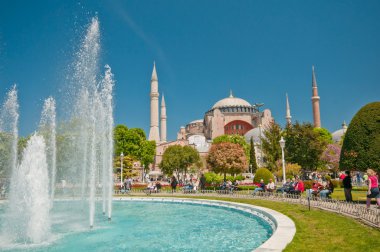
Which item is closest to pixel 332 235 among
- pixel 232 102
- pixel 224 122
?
pixel 224 122

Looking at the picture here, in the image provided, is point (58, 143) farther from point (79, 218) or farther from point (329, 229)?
point (329, 229)

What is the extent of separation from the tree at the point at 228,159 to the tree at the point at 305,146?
569 cm

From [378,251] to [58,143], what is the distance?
29576 mm

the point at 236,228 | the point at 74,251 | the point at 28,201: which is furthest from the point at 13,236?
the point at 236,228

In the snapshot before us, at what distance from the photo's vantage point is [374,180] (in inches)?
352

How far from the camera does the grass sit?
17.9 ft

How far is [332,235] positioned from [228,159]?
56.6 ft

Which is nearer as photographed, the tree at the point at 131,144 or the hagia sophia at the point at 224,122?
the tree at the point at 131,144

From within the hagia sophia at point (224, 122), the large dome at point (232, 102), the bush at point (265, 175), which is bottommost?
the bush at point (265, 175)

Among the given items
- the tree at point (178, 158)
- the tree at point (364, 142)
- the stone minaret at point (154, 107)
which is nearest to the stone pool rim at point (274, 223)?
the tree at point (364, 142)

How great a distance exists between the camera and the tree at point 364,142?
10.8 meters

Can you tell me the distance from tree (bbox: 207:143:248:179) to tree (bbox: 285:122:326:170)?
18.7 ft

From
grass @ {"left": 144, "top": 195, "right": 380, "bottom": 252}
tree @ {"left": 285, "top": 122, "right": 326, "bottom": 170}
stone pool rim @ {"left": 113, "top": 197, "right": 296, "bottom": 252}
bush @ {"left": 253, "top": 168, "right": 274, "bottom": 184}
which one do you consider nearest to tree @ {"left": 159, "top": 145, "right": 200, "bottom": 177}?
tree @ {"left": 285, "top": 122, "right": 326, "bottom": 170}

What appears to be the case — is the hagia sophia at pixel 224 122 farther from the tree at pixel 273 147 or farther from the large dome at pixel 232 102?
the tree at pixel 273 147
